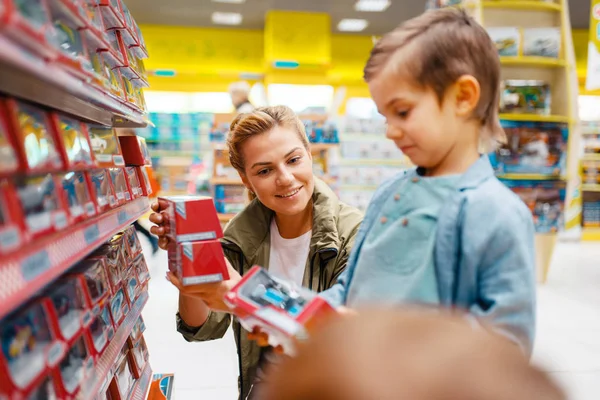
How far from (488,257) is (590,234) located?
9.40 meters

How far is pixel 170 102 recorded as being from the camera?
448 inches

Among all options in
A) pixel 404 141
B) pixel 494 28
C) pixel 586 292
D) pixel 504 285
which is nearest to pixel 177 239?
pixel 404 141

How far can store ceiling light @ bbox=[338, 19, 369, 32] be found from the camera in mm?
10375

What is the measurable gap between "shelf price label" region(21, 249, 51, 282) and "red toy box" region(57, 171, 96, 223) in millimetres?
207

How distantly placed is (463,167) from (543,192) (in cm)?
441

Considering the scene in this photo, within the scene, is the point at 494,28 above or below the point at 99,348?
above

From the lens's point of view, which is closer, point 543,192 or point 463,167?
point 463,167

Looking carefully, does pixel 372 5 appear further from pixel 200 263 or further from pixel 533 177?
pixel 200 263

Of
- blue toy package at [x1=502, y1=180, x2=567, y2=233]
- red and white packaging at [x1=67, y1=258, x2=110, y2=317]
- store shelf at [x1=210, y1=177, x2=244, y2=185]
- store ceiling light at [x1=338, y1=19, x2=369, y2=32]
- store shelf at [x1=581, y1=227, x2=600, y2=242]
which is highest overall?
store ceiling light at [x1=338, y1=19, x2=369, y2=32]

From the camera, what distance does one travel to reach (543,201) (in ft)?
Result: 15.8

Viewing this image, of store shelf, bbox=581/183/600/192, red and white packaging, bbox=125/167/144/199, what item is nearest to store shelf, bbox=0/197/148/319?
red and white packaging, bbox=125/167/144/199

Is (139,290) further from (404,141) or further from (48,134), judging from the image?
(404,141)

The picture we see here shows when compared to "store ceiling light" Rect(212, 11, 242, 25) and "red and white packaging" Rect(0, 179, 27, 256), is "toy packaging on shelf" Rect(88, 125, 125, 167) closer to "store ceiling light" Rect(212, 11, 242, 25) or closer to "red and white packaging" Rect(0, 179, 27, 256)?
"red and white packaging" Rect(0, 179, 27, 256)

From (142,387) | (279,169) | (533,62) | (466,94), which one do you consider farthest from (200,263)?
(533,62)
